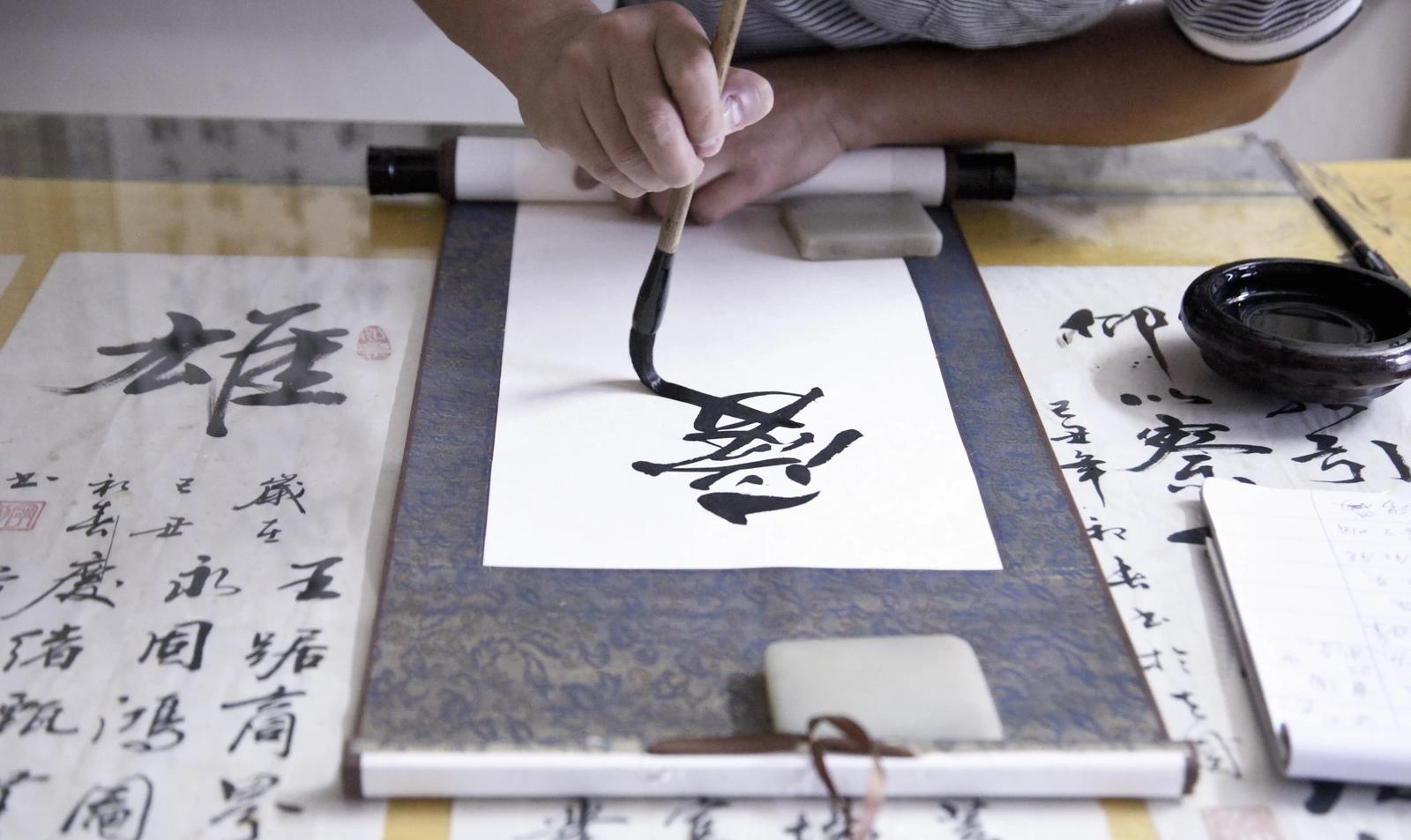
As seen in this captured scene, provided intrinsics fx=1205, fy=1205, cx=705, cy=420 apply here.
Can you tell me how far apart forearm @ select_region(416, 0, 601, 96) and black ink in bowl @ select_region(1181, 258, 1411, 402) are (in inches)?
18.6

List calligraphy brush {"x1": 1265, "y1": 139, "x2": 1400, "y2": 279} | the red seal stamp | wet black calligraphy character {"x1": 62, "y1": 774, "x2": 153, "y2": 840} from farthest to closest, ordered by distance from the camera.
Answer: calligraphy brush {"x1": 1265, "y1": 139, "x2": 1400, "y2": 279} → the red seal stamp → wet black calligraphy character {"x1": 62, "y1": 774, "x2": 153, "y2": 840}

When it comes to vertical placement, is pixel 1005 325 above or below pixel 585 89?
below

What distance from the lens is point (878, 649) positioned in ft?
1.92

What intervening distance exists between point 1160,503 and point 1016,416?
11cm

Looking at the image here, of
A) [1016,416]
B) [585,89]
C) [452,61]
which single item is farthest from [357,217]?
[452,61]

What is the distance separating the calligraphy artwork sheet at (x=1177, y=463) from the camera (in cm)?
56

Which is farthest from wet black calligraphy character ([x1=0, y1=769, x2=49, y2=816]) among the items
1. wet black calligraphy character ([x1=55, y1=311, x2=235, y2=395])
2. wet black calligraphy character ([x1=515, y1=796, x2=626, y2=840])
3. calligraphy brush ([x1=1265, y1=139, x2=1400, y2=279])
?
calligraphy brush ([x1=1265, y1=139, x2=1400, y2=279])

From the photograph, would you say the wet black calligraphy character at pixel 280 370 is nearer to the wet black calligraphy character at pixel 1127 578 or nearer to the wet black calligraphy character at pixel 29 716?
the wet black calligraphy character at pixel 29 716

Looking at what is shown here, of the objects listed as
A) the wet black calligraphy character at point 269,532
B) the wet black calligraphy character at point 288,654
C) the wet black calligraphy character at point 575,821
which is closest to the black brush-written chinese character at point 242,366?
the wet black calligraphy character at point 269,532

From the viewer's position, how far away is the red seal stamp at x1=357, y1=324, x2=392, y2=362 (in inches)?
33.7

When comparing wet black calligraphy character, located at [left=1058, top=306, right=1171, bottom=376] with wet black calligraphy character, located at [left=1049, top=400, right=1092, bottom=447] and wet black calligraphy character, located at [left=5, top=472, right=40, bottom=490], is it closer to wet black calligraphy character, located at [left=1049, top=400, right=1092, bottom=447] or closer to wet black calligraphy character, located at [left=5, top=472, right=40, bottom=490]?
wet black calligraphy character, located at [left=1049, top=400, right=1092, bottom=447]

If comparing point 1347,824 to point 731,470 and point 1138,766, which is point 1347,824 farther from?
point 731,470

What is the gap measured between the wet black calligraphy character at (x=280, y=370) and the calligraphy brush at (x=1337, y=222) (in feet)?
2.52

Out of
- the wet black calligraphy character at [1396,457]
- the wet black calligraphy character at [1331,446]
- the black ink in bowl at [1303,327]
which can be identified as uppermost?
the black ink in bowl at [1303,327]
